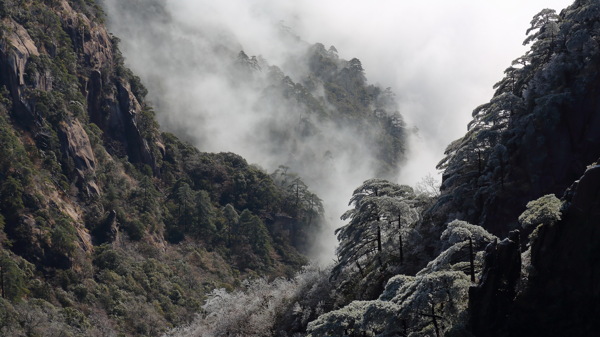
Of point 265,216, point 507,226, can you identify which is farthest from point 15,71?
point 507,226

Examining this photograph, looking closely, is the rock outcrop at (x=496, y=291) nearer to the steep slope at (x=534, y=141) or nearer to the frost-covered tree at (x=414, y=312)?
the frost-covered tree at (x=414, y=312)

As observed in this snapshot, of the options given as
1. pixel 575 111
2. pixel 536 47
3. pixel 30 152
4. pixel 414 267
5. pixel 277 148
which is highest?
pixel 277 148

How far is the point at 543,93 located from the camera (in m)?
56.4

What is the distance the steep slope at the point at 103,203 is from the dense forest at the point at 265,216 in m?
0.33

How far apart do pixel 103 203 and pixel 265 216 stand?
3613 centimetres

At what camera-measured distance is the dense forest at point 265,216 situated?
38.4 metres

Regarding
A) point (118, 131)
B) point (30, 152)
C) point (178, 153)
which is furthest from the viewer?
point (178, 153)

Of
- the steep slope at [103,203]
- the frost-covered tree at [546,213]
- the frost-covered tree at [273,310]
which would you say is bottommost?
the frost-covered tree at [546,213]

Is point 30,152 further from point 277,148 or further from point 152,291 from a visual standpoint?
point 277,148

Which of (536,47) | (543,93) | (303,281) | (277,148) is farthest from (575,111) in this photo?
(277,148)

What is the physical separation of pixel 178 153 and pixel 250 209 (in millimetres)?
19561

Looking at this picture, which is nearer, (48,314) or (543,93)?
(543,93)

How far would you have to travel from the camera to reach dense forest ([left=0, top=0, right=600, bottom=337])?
3844 centimetres

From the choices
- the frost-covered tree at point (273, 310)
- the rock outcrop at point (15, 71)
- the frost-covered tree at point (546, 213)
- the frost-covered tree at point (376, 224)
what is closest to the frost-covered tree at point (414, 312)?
the frost-covered tree at point (546, 213)
